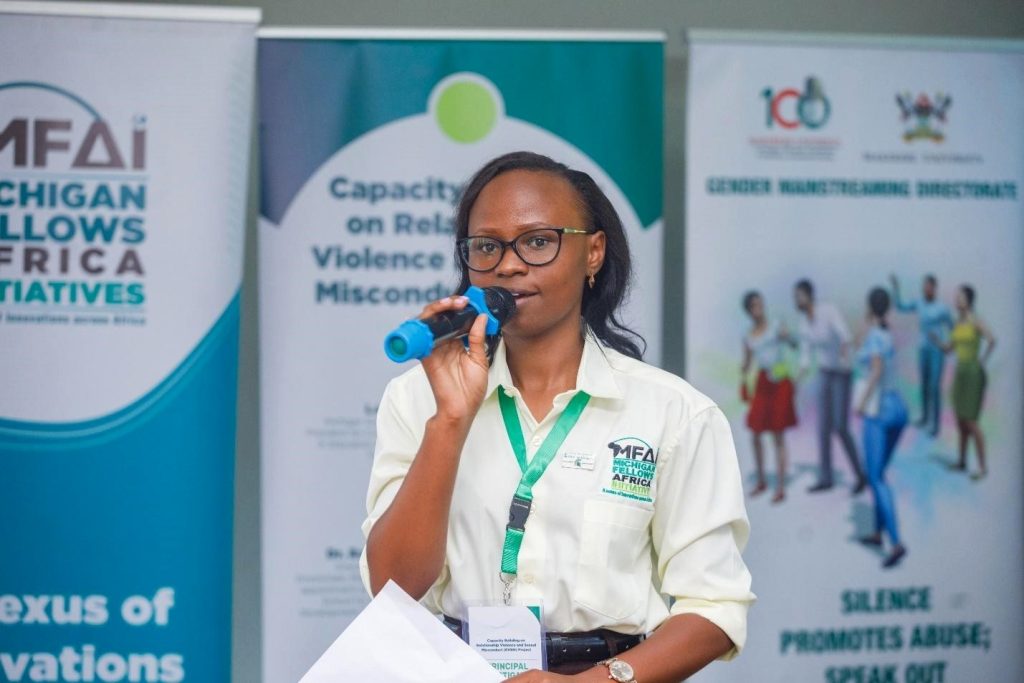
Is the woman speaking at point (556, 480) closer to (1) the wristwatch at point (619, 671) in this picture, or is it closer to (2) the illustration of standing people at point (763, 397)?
(1) the wristwatch at point (619, 671)

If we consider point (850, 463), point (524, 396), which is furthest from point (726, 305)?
point (524, 396)

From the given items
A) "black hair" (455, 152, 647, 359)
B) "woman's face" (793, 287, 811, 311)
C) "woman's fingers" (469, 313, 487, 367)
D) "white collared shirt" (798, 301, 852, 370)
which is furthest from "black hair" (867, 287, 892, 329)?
"woman's fingers" (469, 313, 487, 367)

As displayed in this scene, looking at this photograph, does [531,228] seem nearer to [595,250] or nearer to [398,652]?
[595,250]

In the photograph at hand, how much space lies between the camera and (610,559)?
1675 millimetres

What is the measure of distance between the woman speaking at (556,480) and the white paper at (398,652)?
6cm

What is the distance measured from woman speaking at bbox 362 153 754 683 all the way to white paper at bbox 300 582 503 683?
58 millimetres

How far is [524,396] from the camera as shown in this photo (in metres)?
1.85

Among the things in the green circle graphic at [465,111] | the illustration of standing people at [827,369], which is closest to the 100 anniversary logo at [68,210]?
the green circle graphic at [465,111]

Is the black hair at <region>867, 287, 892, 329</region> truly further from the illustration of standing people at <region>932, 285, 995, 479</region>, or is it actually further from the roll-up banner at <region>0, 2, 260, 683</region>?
the roll-up banner at <region>0, 2, 260, 683</region>

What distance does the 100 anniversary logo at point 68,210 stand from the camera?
3639 millimetres

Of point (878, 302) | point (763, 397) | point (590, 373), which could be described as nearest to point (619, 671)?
point (590, 373)

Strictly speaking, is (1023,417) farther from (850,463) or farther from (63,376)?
(63,376)

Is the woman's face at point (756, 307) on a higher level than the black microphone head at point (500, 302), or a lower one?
higher

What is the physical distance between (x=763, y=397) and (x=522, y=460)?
7.64ft
